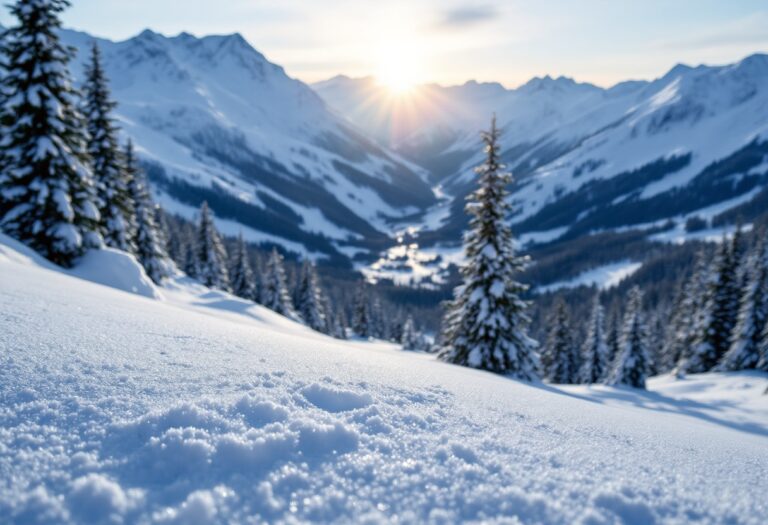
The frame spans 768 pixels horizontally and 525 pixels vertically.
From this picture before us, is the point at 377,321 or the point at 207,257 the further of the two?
the point at 377,321

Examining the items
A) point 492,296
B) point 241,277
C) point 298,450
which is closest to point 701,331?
point 492,296

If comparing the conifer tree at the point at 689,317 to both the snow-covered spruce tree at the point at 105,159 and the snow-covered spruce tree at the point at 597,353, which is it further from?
the snow-covered spruce tree at the point at 105,159

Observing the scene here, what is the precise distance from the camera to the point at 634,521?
2416 millimetres

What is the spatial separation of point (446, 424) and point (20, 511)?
2614mm

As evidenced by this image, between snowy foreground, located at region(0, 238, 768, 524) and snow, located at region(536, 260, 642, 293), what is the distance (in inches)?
5685

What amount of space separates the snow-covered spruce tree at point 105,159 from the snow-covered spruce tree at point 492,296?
16969 millimetres

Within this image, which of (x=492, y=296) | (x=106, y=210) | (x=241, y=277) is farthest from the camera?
(x=241, y=277)

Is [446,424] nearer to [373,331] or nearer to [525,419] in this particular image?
[525,419]

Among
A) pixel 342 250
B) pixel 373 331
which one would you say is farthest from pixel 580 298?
pixel 342 250

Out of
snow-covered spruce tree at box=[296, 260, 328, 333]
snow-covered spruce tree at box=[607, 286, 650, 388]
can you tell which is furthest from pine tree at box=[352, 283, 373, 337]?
snow-covered spruce tree at box=[607, 286, 650, 388]

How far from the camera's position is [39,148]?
47.0 ft

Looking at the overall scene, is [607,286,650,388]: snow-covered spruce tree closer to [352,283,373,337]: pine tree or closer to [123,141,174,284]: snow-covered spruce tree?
[123,141,174,284]: snow-covered spruce tree

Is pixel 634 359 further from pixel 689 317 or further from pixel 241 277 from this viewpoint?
pixel 241 277

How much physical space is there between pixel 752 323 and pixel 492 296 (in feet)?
70.8
